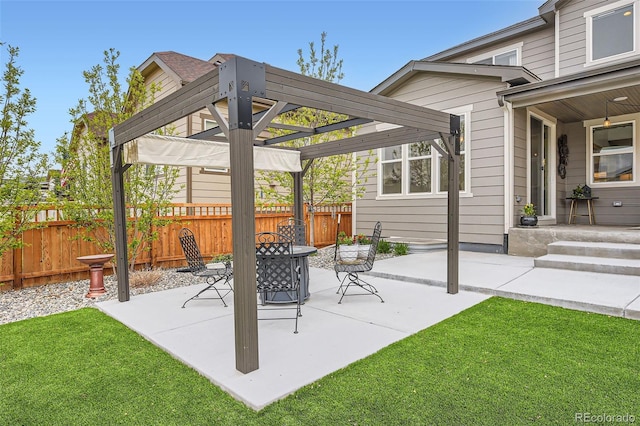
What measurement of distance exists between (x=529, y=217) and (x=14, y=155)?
8342 mm

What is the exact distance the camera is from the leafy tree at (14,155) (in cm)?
494

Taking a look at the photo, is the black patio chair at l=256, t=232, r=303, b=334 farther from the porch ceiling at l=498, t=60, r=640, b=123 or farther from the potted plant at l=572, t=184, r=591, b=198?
the potted plant at l=572, t=184, r=591, b=198

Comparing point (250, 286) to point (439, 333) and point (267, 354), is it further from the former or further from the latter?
point (439, 333)

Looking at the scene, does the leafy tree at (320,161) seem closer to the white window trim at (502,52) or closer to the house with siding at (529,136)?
the house with siding at (529,136)

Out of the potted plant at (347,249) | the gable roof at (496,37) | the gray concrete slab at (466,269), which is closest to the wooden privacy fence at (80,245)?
the potted plant at (347,249)

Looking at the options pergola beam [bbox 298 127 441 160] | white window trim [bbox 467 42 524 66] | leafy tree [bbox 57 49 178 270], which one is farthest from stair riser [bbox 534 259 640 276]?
leafy tree [bbox 57 49 178 270]

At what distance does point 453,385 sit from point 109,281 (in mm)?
5593

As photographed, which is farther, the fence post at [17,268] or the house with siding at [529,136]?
the house with siding at [529,136]

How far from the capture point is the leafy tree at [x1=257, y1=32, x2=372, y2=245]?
8.48 meters

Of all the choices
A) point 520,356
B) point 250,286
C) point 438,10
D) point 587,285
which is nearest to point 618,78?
point 587,285

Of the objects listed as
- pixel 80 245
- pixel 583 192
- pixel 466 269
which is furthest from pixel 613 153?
pixel 80 245

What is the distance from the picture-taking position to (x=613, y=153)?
809 cm

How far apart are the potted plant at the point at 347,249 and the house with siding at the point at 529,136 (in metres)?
0.94

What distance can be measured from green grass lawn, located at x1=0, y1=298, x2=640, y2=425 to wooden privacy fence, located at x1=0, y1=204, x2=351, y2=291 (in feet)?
7.48
